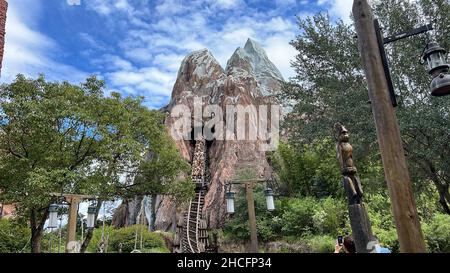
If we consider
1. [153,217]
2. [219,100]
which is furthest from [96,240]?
[219,100]

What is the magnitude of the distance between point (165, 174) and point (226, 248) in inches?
354

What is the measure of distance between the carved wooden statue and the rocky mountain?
1472 centimetres

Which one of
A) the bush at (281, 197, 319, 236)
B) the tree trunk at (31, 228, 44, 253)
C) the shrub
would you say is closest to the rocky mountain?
the shrub

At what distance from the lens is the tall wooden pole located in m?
2.56

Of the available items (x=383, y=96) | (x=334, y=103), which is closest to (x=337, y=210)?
→ (x=334, y=103)

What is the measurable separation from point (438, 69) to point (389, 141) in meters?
1.21

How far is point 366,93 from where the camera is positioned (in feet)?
37.7

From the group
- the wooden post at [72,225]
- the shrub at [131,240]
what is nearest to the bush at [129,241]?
the shrub at [131,240]

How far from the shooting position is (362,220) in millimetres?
4797

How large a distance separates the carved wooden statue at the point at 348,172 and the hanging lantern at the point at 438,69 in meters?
2.19

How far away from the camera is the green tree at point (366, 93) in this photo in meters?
10.0

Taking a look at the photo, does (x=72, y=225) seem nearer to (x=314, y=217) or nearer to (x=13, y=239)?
(x=13, y=239)

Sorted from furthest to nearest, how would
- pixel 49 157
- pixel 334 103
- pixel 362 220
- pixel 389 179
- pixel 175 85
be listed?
pixel 175 85, pixel 334 103, pixel 49 157, pixel 362 220, pixel 389 179
